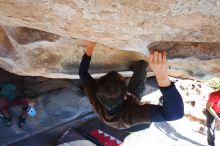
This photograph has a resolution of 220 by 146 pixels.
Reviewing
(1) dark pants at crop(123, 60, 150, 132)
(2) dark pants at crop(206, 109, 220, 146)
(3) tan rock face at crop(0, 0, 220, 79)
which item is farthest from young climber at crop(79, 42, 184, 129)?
(2) dark pants at crop(206, 109, 220, 146)

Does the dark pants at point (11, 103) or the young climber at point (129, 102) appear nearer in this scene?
the young climber at point (129, 102)

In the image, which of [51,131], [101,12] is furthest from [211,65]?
[51,131]

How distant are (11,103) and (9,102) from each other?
0.03 metres

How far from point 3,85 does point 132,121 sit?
9.42ft

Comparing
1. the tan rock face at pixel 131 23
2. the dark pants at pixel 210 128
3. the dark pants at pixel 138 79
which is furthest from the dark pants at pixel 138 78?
the dark pants at pixel 210 128

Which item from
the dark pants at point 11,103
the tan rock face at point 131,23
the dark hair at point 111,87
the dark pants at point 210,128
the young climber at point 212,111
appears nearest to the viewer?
the tan rock face at point 131,23

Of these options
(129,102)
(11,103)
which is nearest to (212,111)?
(129,102)

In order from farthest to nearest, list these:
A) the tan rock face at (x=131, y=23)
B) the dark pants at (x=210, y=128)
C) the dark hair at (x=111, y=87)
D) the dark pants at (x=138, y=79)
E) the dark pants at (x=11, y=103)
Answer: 1. the dark pants at (x=11, y=103)
2. the dark pants at (x=210, y=128)
3. the dark pants at (x=138, y=79)
4. the dark hair at (x=111, y=87)
5. the tan rock face at (x=131, y=23)

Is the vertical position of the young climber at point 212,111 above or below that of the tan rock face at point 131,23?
below

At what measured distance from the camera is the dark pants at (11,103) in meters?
4.70

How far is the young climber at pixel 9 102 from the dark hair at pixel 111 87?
8.96ft

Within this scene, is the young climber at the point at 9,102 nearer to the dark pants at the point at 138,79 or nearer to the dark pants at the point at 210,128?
the dark pants at the point at 138,79

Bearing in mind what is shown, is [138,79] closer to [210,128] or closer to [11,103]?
[210,128]

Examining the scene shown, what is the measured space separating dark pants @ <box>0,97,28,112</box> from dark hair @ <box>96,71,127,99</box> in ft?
8.87
